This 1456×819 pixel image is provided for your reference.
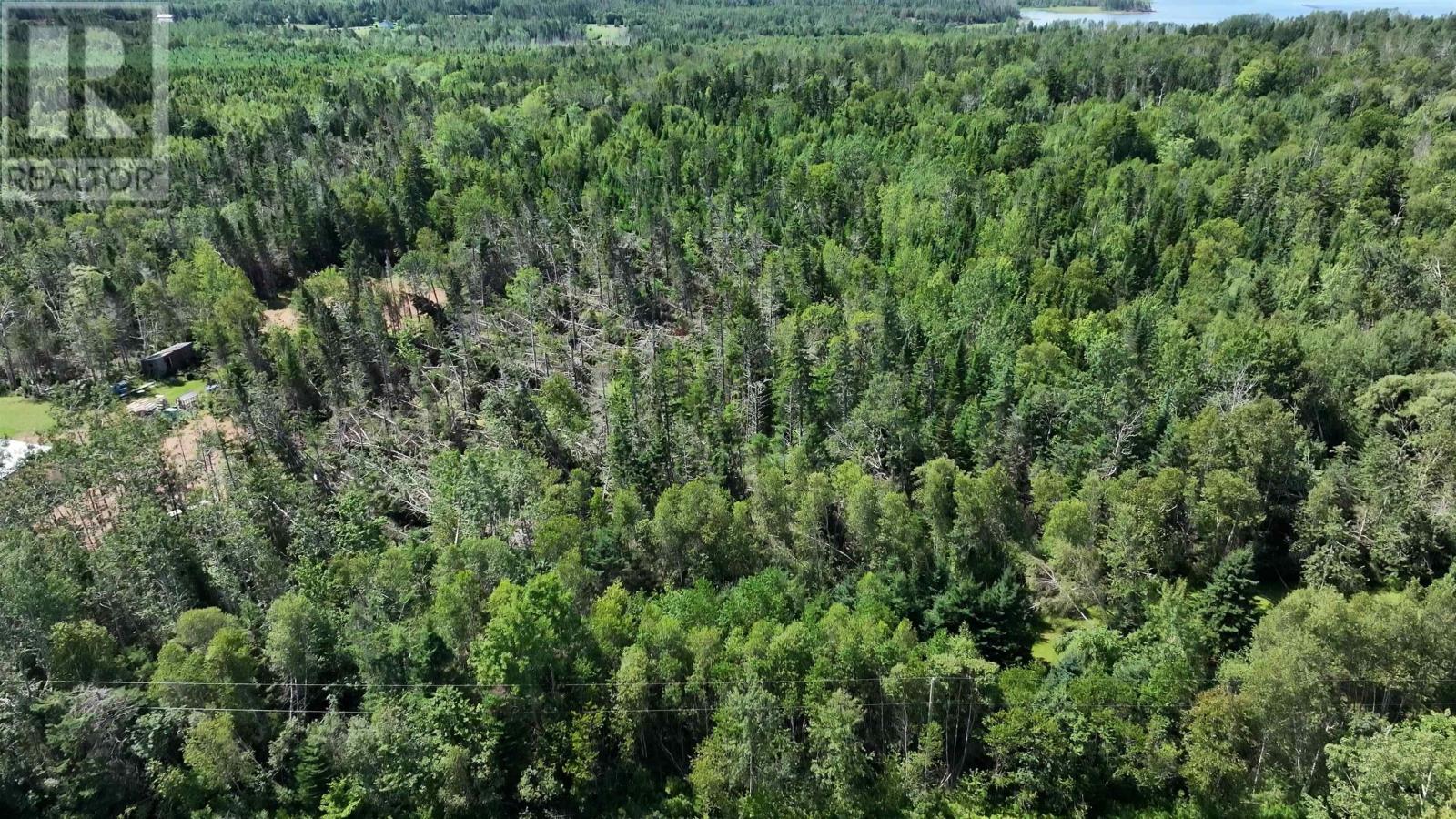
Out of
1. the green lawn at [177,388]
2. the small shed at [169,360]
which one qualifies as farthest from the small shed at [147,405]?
the small shed at [169,360]

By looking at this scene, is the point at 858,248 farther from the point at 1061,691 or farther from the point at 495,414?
the point at 1061,691

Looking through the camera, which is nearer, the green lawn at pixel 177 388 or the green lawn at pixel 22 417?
the green lawn at pixel 22 417

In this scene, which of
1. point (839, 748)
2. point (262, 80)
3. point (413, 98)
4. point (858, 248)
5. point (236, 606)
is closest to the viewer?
point (839, 748)

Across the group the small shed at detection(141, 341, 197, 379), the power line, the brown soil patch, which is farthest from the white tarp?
the brown soil patch

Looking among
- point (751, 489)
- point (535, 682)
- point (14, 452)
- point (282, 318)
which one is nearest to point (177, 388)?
point (282, 318)

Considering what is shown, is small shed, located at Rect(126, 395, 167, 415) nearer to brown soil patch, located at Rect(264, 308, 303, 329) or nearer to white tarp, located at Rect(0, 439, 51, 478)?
white tarp, located at Rect(0, 439, 51, 478)

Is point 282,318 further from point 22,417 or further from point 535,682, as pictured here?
point 535,682

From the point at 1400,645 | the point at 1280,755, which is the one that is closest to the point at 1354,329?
the point at 1400,645

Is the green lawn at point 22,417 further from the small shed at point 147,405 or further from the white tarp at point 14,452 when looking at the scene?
the small shed at point 147,405
